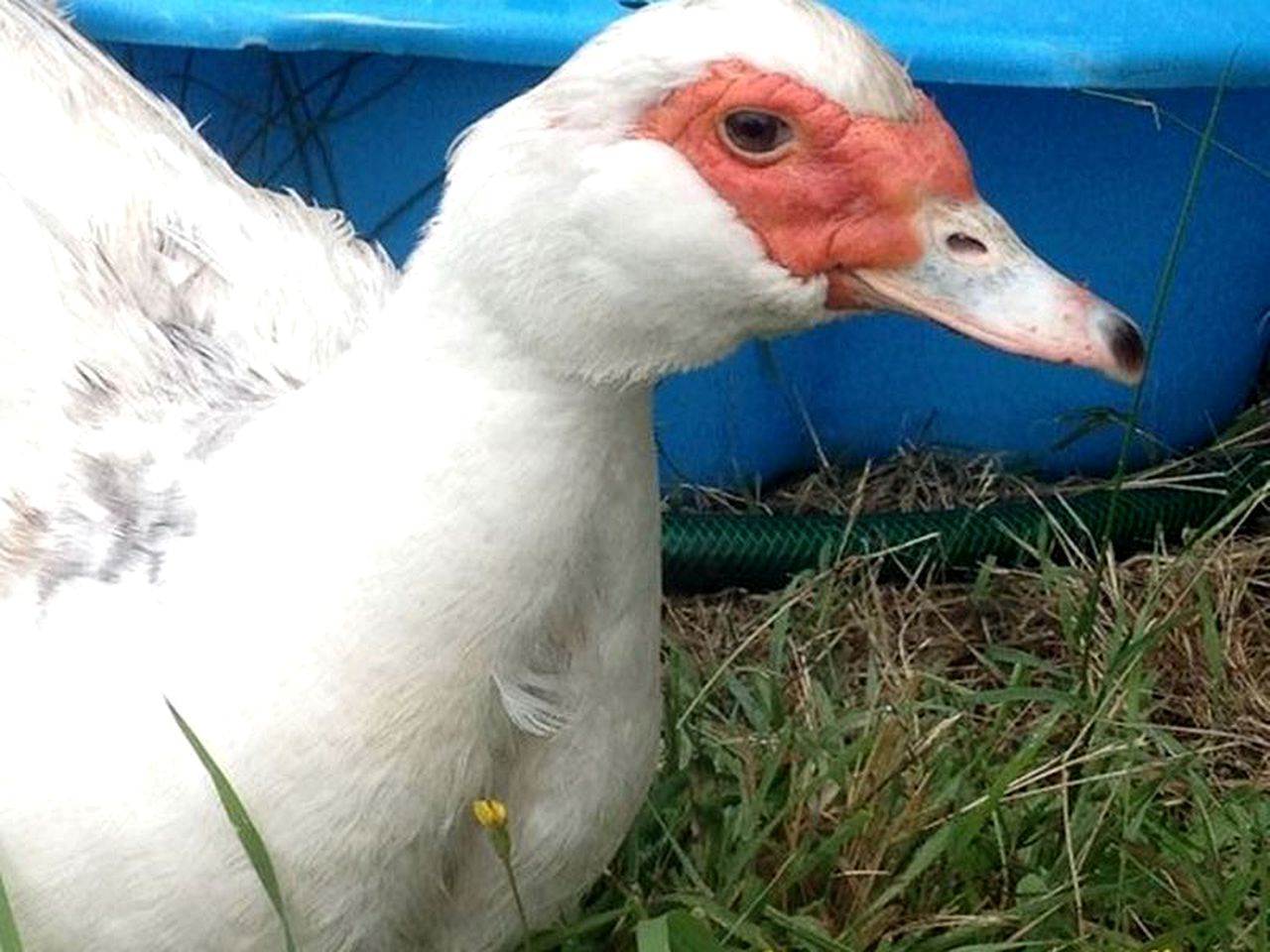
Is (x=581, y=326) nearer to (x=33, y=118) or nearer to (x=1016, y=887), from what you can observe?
(x=33, y=118)

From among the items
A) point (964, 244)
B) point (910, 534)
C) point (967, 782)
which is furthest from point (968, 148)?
point (964, 244)

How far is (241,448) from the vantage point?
63.0 inches

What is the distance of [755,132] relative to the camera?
1.38m

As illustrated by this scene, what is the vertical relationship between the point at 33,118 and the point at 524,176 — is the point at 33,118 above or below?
below

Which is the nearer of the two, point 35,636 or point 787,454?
point 35,636

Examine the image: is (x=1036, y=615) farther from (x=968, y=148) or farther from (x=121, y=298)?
(x=121, y=298)

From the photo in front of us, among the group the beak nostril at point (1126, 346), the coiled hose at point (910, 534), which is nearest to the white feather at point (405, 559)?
the beak nostril at point (1126, 346)

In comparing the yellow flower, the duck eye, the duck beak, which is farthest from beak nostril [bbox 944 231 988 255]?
the yellow flower

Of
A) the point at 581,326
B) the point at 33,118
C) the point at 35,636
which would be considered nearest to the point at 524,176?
the point at 581,326

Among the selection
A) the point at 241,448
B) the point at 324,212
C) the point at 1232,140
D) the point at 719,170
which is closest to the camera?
the point at 719,170

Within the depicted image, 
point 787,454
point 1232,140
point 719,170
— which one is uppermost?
point 719,170

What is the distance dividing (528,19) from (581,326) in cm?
93

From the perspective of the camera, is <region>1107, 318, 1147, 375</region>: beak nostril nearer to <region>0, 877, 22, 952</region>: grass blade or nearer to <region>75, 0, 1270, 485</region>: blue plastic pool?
<region>0, 877, 22, 952</region>: grass blade

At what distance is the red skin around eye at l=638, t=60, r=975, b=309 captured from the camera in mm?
1378
